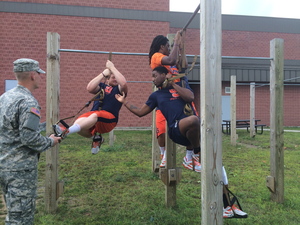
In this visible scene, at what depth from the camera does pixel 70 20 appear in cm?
1480

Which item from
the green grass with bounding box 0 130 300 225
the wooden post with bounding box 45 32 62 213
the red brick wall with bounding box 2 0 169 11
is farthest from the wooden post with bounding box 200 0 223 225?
the red brick wall with bounding box 2 0 169 11

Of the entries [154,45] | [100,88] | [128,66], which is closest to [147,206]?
[100,88]

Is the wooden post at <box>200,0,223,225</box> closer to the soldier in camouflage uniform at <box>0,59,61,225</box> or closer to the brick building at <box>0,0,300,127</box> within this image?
the soldier in camouflage uniform at <box>0,59,61,225</box>

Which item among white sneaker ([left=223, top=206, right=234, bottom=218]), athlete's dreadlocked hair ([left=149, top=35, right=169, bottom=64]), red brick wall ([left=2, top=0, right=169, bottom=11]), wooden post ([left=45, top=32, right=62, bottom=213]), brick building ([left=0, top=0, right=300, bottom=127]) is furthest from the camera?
red brick wall ([left=2, top=0, right=169, bottom=11])

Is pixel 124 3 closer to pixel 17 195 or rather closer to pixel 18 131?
pixel 18 131

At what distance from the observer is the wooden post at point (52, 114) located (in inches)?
148

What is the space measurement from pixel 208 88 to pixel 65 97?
1389 centimetres

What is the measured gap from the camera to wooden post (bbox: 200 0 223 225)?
81.5 inches

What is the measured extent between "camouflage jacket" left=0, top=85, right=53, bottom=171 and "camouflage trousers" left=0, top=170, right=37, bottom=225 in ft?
0.21

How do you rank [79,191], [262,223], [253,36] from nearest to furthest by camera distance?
[262,223] → [79,191] → [253,36]

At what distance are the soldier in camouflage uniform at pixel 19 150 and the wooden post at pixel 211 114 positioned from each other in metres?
1.48

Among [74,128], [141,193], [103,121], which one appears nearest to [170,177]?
[141,193]

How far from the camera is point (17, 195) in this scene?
7.69 feet

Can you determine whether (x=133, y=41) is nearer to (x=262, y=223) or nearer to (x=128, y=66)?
(x=128, y=66)
